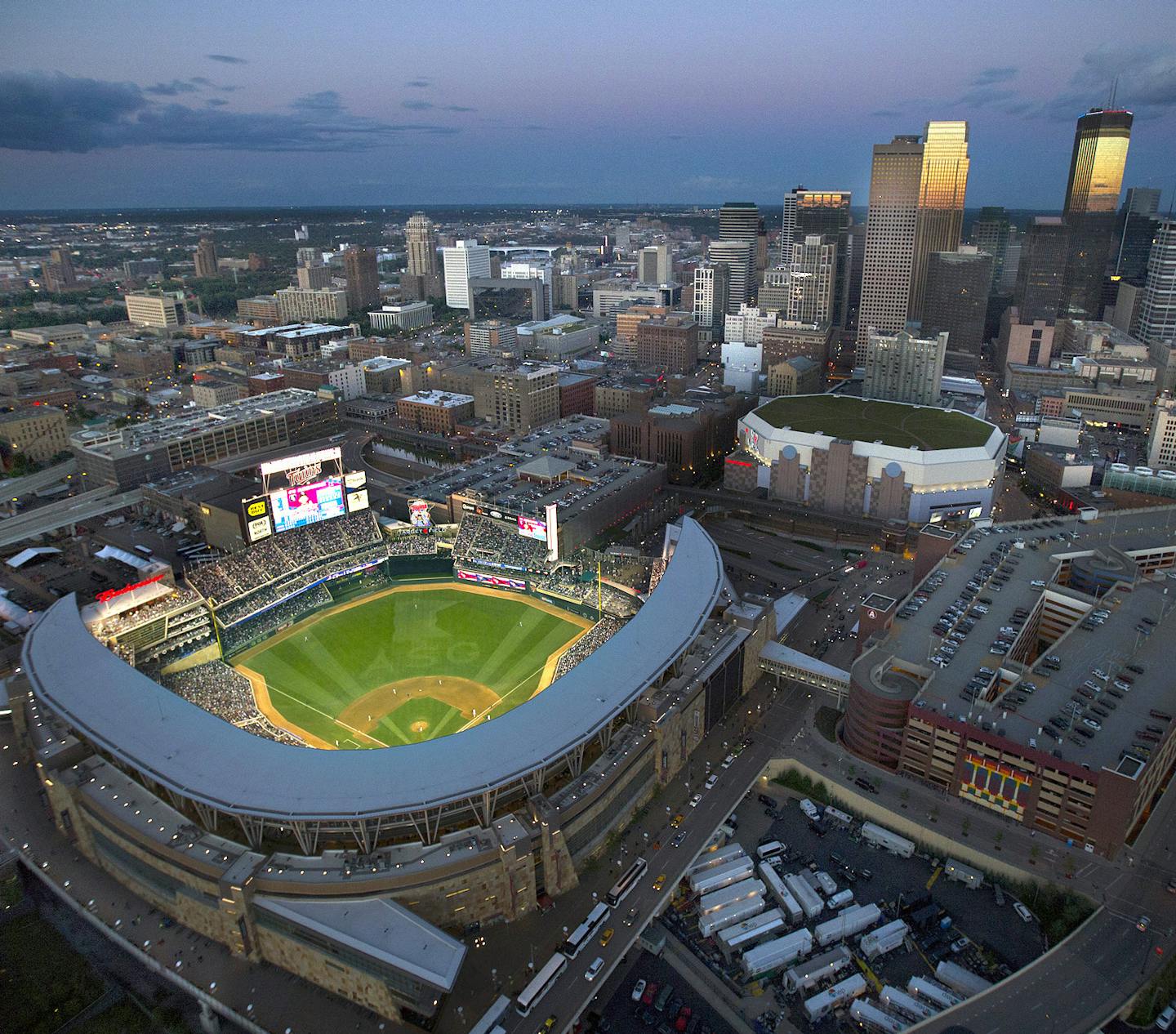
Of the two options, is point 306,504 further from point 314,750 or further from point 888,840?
point 888,840

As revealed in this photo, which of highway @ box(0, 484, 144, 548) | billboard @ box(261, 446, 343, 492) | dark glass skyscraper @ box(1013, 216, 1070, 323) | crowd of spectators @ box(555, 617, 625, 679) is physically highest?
dark glass skyscraper @ box(1013, 216, 1070, 323)

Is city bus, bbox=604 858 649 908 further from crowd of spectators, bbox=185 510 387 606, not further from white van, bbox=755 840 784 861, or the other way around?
crowd of spectators, bbox=185 510 387 606

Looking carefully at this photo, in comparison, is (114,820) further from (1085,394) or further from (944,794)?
(1085,394)

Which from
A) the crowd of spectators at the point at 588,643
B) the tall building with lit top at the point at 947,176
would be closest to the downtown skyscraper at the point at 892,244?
the tall building with lit top at the point at 947,176

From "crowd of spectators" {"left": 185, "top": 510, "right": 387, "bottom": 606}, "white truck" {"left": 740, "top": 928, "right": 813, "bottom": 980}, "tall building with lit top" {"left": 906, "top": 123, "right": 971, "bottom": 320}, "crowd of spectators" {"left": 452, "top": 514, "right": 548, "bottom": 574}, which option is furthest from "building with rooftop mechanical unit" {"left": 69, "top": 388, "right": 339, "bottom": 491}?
"tall building with lit top" {"left": 906, "top": 123, "right": 971, "bottom": 320}

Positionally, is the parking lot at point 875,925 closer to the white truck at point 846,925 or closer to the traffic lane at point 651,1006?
the traffic lane at point 651,1006

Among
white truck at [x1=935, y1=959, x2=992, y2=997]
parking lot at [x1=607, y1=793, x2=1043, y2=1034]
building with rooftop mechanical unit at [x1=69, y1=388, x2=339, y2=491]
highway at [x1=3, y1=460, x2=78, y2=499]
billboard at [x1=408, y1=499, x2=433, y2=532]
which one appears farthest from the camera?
building with rooftop mechanical unit at [x1=69, y1=388, x2=339, y2=491]
